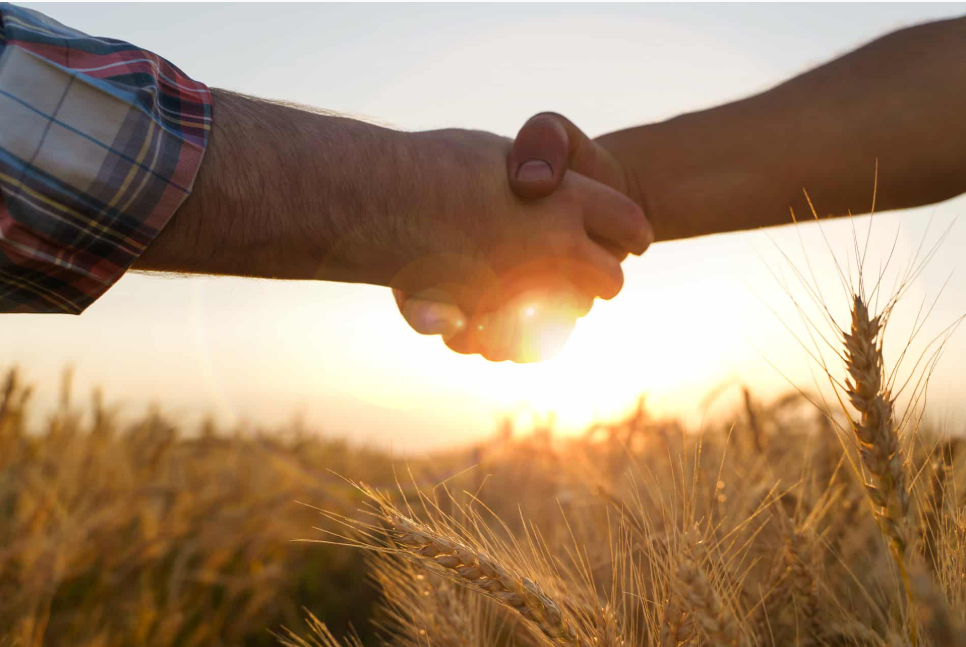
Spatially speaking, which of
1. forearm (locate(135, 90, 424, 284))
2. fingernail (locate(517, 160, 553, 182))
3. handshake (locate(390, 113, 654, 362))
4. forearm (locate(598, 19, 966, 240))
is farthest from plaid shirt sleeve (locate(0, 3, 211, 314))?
forearm (locate(598, 19, 966, 240))

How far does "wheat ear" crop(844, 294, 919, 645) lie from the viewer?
0.63 m

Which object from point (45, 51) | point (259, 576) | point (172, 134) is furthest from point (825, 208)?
point (259, 576)

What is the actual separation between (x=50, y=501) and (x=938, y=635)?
200 cm

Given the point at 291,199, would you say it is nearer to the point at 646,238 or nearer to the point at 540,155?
the point at 540,155

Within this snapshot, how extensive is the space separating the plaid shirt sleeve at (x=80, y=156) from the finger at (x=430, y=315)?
703mm

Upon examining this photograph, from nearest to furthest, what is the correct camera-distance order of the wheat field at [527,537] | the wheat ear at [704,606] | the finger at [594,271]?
the wheat ear at [704,606] → the wheat field at [527,537] → the finger at [594,271]

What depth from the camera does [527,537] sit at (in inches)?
35.1

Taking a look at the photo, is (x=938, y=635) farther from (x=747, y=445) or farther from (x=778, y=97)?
(x=778, y=97)

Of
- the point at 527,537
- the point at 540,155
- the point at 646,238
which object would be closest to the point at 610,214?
the point at 646,238

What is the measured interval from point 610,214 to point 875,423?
1.21 m

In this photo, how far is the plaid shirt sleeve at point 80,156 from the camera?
3.01ft

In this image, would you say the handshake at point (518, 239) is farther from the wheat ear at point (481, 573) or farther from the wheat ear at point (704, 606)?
the wheat ear at point (704, 606)

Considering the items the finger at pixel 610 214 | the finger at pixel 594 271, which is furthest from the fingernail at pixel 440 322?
the finger at pixel 610 214

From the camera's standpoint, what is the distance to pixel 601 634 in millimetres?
686
